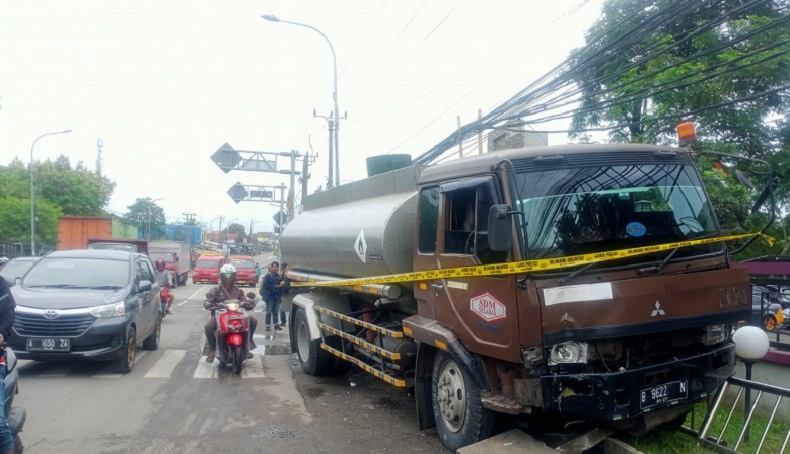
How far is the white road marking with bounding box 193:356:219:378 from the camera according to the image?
9.79 metres

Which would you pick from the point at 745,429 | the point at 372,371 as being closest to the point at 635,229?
the point at 745,429

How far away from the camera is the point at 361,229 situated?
8.14 m

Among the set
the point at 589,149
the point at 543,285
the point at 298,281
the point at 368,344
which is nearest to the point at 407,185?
the point at 368,344

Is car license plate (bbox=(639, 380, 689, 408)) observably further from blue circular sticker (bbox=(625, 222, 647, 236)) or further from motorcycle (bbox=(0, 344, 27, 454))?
motorcycle (bbox=(0, 344, 27, 454))

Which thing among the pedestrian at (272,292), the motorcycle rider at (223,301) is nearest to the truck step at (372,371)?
the motorcycle rider at (223,301)

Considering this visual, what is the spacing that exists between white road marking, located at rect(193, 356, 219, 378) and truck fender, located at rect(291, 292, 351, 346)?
161 centimetres

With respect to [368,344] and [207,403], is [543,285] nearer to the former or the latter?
[368,344]

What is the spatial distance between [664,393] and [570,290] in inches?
44.7

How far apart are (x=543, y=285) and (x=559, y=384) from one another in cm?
76

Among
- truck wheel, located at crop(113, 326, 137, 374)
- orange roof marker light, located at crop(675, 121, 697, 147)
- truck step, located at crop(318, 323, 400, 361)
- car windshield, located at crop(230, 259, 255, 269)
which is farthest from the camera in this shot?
car windshield, located at crop(230, 259, 255, 269)

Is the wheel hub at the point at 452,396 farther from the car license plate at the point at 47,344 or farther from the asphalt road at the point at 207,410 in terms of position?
the car license plate at the point at 47,344

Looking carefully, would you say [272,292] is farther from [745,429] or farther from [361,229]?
[745,429]

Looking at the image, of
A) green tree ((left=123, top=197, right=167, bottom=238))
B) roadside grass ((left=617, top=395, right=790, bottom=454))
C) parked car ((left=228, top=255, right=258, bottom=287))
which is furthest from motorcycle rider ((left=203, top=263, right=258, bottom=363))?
green tree ((left=123, top=197, right=167, bottom=238))

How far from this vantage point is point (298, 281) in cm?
1131
